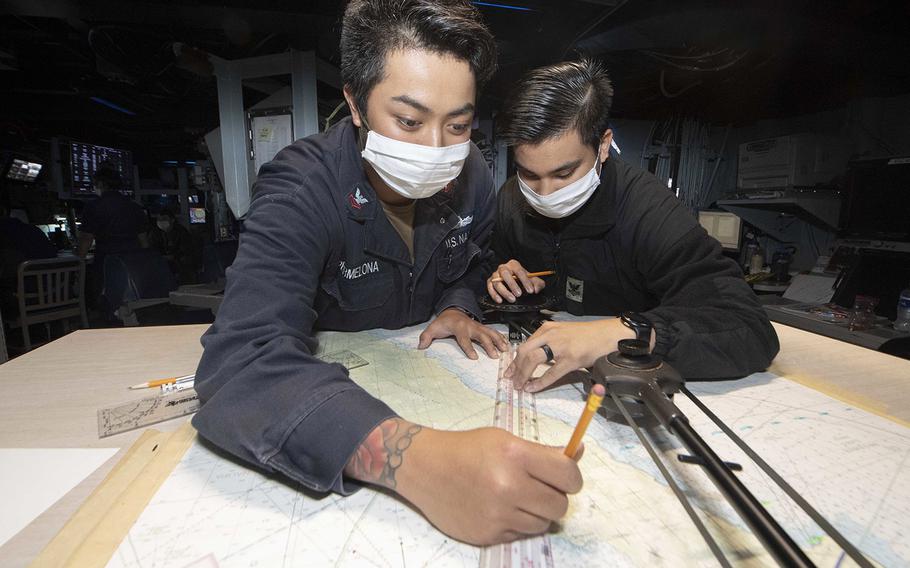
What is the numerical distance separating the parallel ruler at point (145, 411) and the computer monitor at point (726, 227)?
11.9 ft

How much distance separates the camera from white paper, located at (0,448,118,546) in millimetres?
534

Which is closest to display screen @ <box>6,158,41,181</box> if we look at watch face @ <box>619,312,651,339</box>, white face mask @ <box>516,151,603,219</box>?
white face mask @ <box>516,151,603,219</box>

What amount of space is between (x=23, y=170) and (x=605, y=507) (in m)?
7.95

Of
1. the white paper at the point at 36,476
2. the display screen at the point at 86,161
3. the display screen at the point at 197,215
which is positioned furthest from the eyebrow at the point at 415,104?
the display screen at the point at 197,215

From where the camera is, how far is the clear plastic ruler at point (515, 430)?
1.50 feet

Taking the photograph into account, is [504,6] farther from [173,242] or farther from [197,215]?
[197,215]

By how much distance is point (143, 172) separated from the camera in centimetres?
870

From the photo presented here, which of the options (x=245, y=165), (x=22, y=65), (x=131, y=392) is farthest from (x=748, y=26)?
(x=22, y=65)

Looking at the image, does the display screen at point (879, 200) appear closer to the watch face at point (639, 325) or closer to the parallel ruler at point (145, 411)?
the watch face at point (639, 325)

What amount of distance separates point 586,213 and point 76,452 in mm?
1248

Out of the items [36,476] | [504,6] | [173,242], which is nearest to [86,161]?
[173,242]

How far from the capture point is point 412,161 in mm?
989

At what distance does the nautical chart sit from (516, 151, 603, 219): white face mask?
0.63 m

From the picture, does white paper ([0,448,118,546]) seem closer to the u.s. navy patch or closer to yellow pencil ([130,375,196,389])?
yellow pencil ([130,375,196,389])
